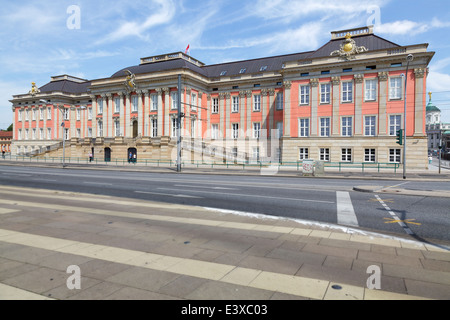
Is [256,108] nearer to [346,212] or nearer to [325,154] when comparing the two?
[325,154]

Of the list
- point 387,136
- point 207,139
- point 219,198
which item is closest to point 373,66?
point 387,136

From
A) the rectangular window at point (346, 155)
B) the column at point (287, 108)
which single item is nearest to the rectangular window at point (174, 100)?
the column at point (287, 108)

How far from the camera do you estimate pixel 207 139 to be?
53688 mm

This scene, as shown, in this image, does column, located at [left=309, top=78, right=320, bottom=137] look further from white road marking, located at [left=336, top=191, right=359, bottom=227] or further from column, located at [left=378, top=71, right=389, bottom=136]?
white road marking, located at [left=336, top=191, right=359, bottom=227]

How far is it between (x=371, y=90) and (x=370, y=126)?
4659mm

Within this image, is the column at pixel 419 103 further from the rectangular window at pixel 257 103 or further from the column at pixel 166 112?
the column at pixel 166 112

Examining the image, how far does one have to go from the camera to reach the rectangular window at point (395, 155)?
1460 inches

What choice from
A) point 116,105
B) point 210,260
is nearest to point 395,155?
point 210,260

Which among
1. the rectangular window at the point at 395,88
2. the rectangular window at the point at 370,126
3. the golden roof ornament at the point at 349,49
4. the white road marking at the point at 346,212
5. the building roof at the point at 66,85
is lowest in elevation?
the white road marking at the point at 346,212

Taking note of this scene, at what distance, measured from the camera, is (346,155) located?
39.8 metres

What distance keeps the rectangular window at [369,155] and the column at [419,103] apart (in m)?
5.20

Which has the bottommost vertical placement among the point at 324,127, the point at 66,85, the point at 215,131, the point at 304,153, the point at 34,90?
the point at 304,153

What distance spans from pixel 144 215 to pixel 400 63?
38681 millimetres
